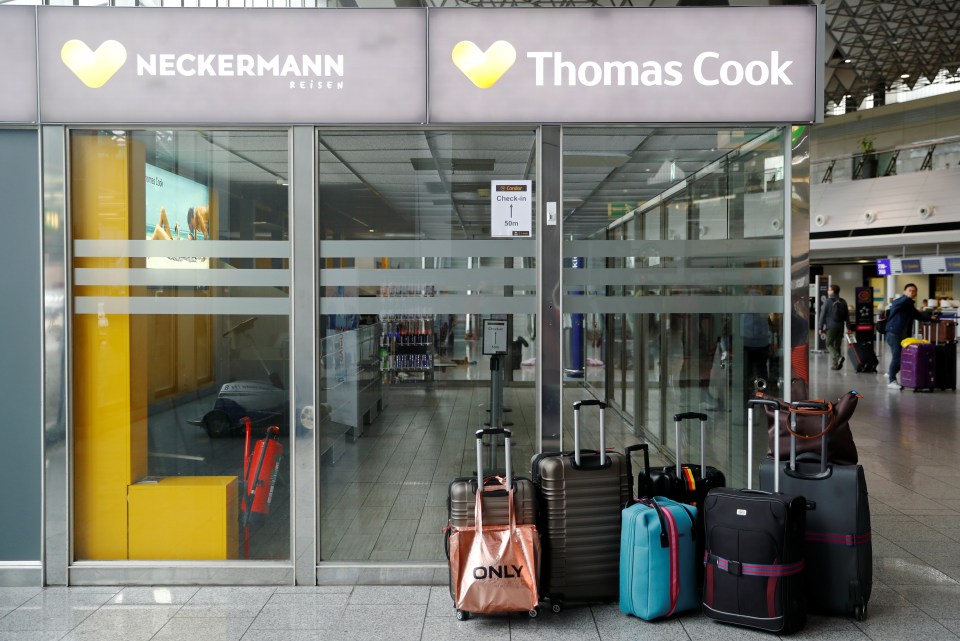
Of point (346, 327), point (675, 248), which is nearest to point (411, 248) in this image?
point (346, 327)

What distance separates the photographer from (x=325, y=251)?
4129mm

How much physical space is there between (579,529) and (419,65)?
2.57 m

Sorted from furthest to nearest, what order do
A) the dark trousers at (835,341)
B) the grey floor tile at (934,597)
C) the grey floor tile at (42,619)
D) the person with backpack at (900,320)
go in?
the dark trousers at (835,341), the person with backpack at (900,320), the grey floor tile at (934,597), the grey floor tile at (42,619)

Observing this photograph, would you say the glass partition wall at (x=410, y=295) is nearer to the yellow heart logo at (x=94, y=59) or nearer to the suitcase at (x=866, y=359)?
the yellow heart logo at (x=94, y=59)

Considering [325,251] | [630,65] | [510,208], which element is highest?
[630,65]

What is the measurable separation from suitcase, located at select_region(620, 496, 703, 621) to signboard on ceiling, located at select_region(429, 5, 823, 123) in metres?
2.09

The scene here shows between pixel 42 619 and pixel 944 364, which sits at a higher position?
pixel 944 364

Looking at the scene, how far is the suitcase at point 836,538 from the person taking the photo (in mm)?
3459

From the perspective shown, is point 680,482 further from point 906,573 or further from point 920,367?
point 920,367

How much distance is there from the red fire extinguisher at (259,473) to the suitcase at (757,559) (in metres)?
2.39

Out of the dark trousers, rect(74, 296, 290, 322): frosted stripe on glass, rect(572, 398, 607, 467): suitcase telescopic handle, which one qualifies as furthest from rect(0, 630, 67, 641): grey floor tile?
the dark trousers

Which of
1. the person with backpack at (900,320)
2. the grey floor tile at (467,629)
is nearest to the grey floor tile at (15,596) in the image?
the grey floor tile at (467,629)

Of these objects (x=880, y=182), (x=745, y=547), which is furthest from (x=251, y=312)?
(x=880, y=182)

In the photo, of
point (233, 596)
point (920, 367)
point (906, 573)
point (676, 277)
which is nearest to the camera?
point (233, 596)
